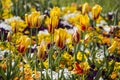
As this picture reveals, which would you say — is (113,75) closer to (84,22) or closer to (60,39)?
(84,22)

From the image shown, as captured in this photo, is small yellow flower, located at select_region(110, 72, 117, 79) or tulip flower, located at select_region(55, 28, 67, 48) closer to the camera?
tulip flower, located at select_region(55, 28, 67, 48)

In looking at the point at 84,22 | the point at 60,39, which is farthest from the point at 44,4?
the point at 60,39

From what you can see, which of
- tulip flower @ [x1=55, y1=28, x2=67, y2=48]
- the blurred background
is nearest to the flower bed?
tulip flower @ [x1=55, y1=28, x2=67, y2=48]


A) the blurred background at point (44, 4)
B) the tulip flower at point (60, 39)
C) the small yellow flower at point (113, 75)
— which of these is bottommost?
the small yellow flower at point (113, 75)

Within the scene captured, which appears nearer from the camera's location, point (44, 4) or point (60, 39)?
point (60, 39)

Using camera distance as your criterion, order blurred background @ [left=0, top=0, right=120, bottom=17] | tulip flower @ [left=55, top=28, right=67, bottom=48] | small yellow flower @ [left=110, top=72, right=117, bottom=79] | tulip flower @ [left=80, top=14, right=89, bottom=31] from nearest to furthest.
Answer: tulip flower @ [left=55, top=28, right=67, bottom=48] → tulip flower @ [left=80, top=14, right=89, bottom=31] → small yellow flower @ [left=110, top=72, right=117, bottom=79] → blurred background @ [left=0, top=0, right=120, bottom=17]

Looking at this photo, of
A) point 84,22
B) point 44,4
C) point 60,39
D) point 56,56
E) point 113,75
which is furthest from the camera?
point 44,4

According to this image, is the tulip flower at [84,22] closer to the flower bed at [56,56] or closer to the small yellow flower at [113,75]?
the flower bed at [56,56]

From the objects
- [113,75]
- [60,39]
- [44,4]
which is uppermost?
[60,39]

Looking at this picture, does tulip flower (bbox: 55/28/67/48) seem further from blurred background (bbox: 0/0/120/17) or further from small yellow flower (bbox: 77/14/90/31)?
blurred background (bbox: 0/0/120/17)

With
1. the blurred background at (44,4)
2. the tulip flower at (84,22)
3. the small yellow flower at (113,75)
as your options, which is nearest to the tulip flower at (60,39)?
the tulip flower at (84,22)

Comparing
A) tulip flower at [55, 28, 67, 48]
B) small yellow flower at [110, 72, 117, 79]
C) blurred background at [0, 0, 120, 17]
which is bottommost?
small yellow flower at [110, 72, 117, 79]

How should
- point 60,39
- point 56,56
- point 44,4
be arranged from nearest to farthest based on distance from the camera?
point 60,39, point 56,56, point 44,4

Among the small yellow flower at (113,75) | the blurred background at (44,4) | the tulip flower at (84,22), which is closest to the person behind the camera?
the tulip flower at (84,22)
